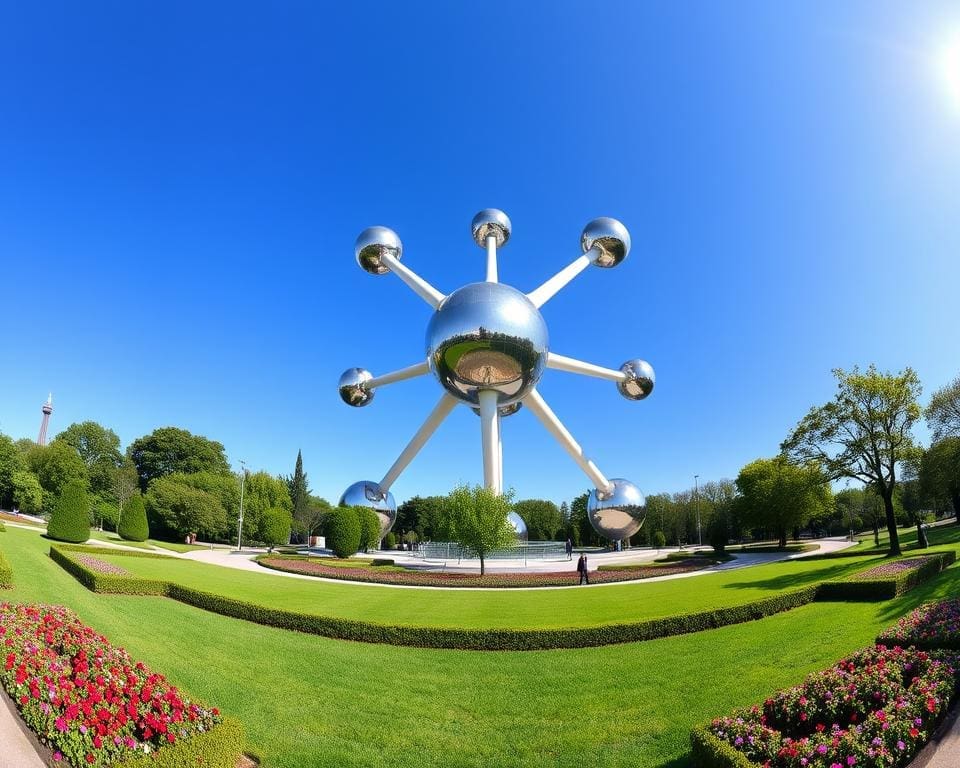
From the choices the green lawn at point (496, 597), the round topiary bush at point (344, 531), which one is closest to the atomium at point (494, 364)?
the green lawn at point (496, 597)

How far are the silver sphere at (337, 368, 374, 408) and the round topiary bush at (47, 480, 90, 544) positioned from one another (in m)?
13.2

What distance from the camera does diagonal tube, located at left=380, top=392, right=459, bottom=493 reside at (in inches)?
929

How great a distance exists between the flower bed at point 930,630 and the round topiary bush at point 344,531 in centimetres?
2802

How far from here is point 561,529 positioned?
77875mm

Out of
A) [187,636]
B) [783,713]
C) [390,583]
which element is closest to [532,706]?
[783,713]

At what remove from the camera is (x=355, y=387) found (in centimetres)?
2497

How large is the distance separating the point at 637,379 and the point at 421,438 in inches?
386

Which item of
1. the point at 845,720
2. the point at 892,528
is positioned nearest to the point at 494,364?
the point at 845,720

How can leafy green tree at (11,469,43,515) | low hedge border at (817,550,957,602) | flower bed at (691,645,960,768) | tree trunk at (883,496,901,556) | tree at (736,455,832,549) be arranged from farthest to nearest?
leafy green tree at (11,469,43,515) → tree at (736,455,832,549) → tree trunk at (883,496,901,556) → low hedge border at (817,550,957,602) → flower bed at (691,645,960,768)

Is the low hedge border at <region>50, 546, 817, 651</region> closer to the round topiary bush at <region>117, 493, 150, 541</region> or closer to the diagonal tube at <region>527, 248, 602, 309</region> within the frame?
the diagonal tube at <region>527, 248, 602, 309</region>

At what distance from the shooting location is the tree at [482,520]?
875 inches

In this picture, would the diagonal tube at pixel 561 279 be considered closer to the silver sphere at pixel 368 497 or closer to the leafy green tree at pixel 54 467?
the silver sphere at pixel 368 497

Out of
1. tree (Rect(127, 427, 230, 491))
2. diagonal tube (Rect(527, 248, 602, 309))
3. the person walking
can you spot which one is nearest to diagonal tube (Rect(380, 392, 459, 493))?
diagonal tube (Rect(527, 248, 602, 309))

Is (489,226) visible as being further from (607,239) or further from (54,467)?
(54,467)
